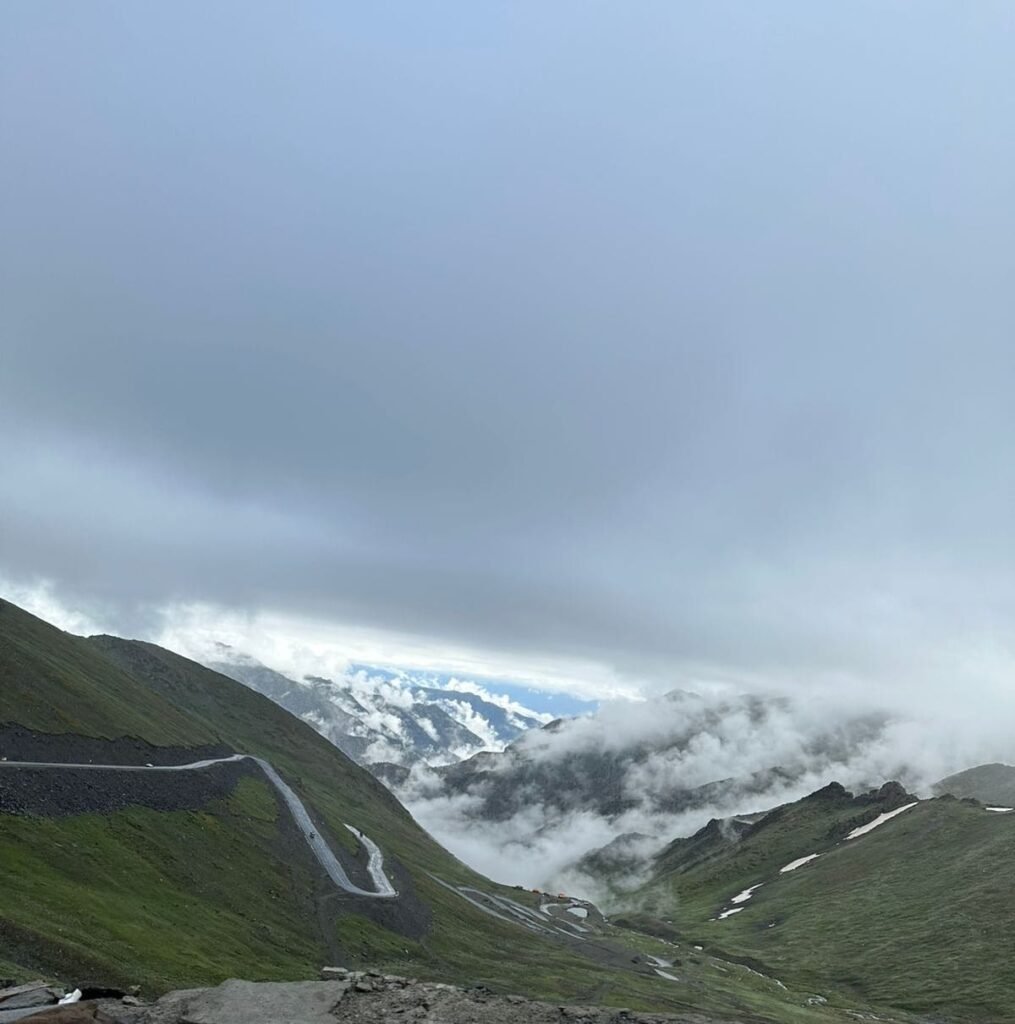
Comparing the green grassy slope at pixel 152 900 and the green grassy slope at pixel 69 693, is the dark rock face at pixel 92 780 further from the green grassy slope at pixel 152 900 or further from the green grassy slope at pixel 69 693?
the green grassy slope at pixel 69 693

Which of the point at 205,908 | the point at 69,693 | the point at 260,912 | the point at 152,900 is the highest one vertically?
the point at 69,693

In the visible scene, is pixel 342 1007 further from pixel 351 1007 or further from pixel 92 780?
pixel 92 780

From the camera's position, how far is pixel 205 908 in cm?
7212

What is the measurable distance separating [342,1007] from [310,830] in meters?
118

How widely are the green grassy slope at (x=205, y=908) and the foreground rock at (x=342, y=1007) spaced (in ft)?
41.7

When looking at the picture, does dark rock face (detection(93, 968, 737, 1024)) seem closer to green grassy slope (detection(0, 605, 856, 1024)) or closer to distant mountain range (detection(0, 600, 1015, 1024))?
distant mountain range (detection(0, 600, 1015, 1024))

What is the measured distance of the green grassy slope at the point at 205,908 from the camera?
51.3 meters

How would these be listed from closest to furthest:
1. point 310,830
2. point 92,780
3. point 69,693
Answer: point 92,780
point 69,693
point 310,830

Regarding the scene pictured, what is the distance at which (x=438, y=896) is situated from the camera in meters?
144

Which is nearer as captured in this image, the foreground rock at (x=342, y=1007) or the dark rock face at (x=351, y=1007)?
the foreground rock at (x=342, y=1007)

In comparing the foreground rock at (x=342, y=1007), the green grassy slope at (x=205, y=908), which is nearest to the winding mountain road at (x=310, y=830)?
the green grassy slope at (x=205, y=908)

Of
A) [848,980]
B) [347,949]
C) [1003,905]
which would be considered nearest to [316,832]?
[347,949]

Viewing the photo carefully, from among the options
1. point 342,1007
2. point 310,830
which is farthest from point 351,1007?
point 310,830

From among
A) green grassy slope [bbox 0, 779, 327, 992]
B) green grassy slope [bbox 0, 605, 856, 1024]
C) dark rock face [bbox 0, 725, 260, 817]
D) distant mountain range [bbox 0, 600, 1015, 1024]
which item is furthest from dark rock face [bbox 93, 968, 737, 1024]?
dark rock face [bbox 0, 725, 260, 817]
